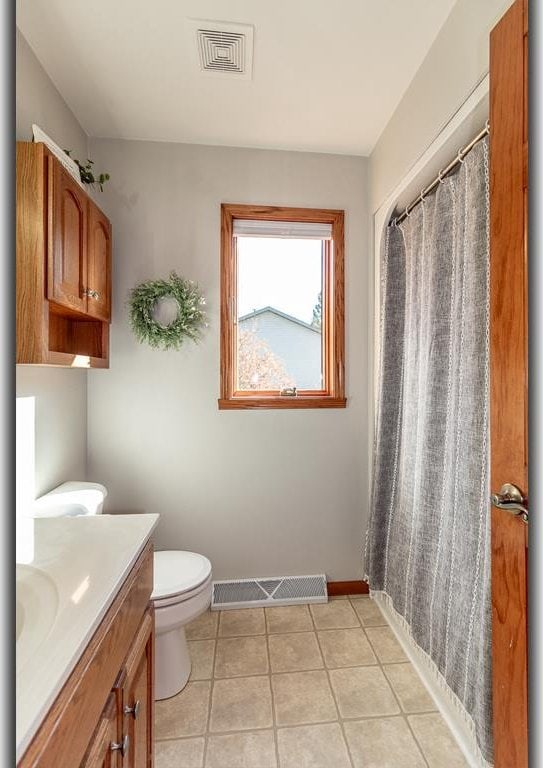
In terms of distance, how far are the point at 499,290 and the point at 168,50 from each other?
1549 mm

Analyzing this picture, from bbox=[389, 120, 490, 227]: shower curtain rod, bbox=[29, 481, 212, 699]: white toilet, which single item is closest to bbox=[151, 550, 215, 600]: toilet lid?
bbox=[29, 481, 212, 699]: white toilet

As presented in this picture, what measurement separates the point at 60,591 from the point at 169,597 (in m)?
0.81

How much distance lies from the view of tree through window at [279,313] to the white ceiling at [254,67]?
556 mm

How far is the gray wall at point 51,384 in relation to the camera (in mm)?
1514

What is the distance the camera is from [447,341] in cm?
145

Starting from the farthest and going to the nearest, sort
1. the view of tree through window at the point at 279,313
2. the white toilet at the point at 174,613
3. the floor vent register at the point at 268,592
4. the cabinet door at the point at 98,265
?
1. the view of tree through window at the point at 279,313
2. the floor vent register at the point at 268,592
3. the cabinet door at the point at 98,265
4. the white toilet at the point at 174,613

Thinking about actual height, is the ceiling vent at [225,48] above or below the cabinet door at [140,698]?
above

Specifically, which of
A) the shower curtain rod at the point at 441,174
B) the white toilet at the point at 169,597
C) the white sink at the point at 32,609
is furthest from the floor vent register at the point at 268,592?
the shower curtain rod at the point at 441,174

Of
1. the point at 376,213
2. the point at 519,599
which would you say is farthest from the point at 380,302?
the point at 519,599

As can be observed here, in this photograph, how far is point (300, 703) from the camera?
153 centimetres

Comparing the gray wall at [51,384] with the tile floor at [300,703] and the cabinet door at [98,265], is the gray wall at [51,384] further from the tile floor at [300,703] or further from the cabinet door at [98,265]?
the tile floor at [300,703]

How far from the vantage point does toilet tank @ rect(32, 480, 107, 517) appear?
1563mm

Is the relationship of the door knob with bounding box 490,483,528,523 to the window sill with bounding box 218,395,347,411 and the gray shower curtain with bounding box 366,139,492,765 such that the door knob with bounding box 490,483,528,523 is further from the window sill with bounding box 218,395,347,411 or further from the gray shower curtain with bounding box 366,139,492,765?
the window sill with bounding box 218,395,347,411

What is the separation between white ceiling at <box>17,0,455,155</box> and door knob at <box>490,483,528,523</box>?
1578 mm
